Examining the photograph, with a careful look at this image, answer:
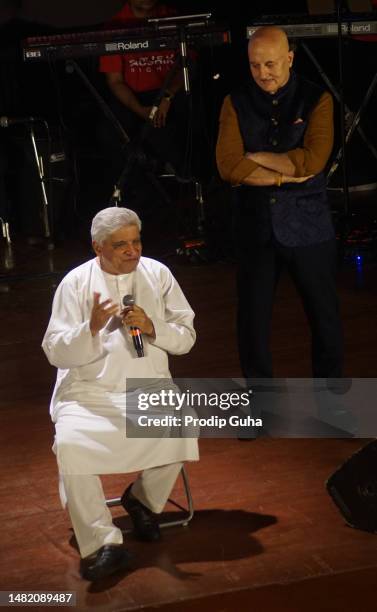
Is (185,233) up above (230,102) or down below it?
below

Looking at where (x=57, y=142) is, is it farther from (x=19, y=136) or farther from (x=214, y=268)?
(x=214, y=268)

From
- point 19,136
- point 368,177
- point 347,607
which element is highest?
point 19,136

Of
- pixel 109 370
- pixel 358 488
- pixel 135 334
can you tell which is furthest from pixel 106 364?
pixel 358 488

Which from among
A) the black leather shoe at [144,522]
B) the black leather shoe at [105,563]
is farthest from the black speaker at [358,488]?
the black leather shoe at [105,563]

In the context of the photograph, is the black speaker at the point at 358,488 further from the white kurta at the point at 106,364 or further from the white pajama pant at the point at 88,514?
the white pajama pant at the point at 88,514

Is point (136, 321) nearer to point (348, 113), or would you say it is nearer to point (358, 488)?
point (358, 488)

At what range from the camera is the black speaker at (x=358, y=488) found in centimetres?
388

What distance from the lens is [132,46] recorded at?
7.66m

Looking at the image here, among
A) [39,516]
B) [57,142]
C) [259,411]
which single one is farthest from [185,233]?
[39,516]

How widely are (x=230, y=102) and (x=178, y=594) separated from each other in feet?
6.73

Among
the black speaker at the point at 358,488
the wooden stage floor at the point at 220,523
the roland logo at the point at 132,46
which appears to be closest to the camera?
the wooden stage floor at the point at 220,523

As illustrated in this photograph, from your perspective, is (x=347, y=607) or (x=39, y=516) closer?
(x=347, y=607)

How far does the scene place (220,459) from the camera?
484 cm

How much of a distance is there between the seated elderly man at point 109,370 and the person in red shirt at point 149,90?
3.84 metres
